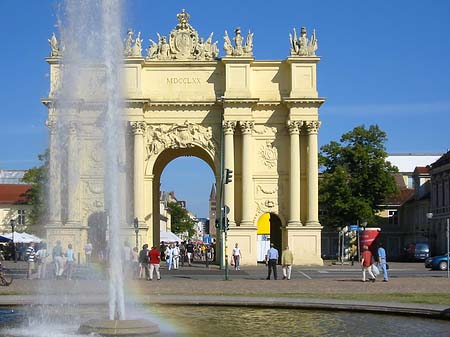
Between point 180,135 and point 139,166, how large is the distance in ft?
12.3

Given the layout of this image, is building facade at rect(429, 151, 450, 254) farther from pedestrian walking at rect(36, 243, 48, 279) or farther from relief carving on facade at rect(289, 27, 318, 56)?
pedestrian walking at rect(36, 243, 48, 279)

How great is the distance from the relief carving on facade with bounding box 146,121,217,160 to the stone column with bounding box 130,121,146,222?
0.91 metres

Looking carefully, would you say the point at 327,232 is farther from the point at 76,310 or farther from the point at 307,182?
the point at 76,310

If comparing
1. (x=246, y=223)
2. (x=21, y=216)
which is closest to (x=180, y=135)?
(x=246, y=223)

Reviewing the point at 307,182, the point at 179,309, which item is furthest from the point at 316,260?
the point at 179,309

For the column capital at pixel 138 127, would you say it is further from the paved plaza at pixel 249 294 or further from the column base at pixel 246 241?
the paved plaza at pixel 249 294

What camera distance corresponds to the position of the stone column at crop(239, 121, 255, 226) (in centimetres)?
6328

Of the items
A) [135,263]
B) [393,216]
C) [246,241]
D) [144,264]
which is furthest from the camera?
[393,216]

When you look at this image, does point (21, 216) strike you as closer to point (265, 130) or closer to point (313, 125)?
point (265, 130)

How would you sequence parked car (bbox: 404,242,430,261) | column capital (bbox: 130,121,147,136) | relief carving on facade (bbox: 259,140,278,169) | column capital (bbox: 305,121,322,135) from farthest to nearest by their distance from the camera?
parked car (bbox: 404,242,430,261) → relief carving on facade (bbox: 259,140,278,169) → column capital (bbox: 130,121,147,136) → column capital (bbox: 305,121,322,135)

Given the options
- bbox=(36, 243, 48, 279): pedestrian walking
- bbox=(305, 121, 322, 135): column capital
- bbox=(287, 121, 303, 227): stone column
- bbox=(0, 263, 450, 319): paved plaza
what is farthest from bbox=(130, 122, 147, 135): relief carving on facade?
bbox=(36, 243, 48, 279): pedestrian walking

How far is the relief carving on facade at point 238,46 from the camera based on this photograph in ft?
209

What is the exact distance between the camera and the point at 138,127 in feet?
209

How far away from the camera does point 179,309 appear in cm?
2442
